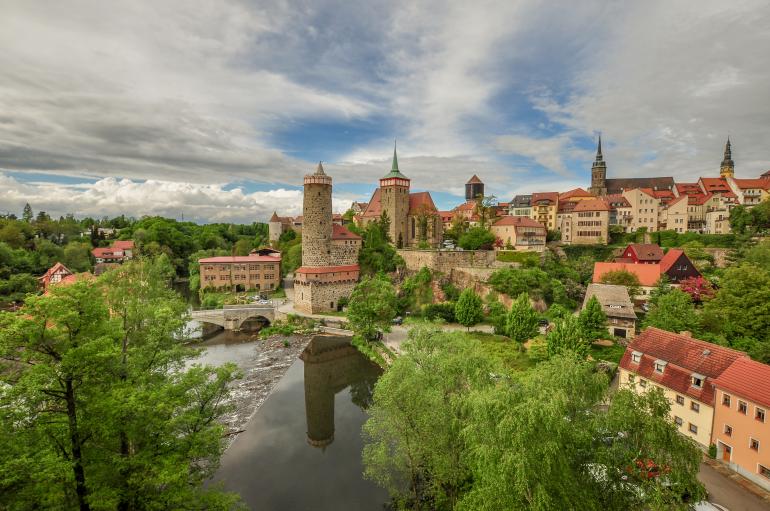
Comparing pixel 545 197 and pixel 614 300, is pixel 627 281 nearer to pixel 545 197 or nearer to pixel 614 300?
pixel 614 300

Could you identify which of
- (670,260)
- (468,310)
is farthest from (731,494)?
(670,260)

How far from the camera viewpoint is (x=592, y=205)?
5084 cm

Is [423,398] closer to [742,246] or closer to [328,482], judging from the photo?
[328,482]

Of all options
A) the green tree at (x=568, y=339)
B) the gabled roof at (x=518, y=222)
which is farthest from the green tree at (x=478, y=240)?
the green tree at (x=568, y=339)

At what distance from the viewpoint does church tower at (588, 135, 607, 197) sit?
72562 millimetres

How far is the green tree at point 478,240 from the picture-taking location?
47188 mm

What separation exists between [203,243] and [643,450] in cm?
9275

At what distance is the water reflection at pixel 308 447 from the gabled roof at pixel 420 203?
29637mm

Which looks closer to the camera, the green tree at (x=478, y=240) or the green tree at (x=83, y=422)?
the green tree at (x=83, y=422)

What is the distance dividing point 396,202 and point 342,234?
34.3 feet

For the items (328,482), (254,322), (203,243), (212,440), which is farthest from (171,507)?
(203,243)

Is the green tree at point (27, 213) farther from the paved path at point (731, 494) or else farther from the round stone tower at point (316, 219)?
Answer: the paved path at point (731, 494)

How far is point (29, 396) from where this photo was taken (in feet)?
27.6

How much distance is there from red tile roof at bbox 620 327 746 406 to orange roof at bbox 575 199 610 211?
33.7 metres
